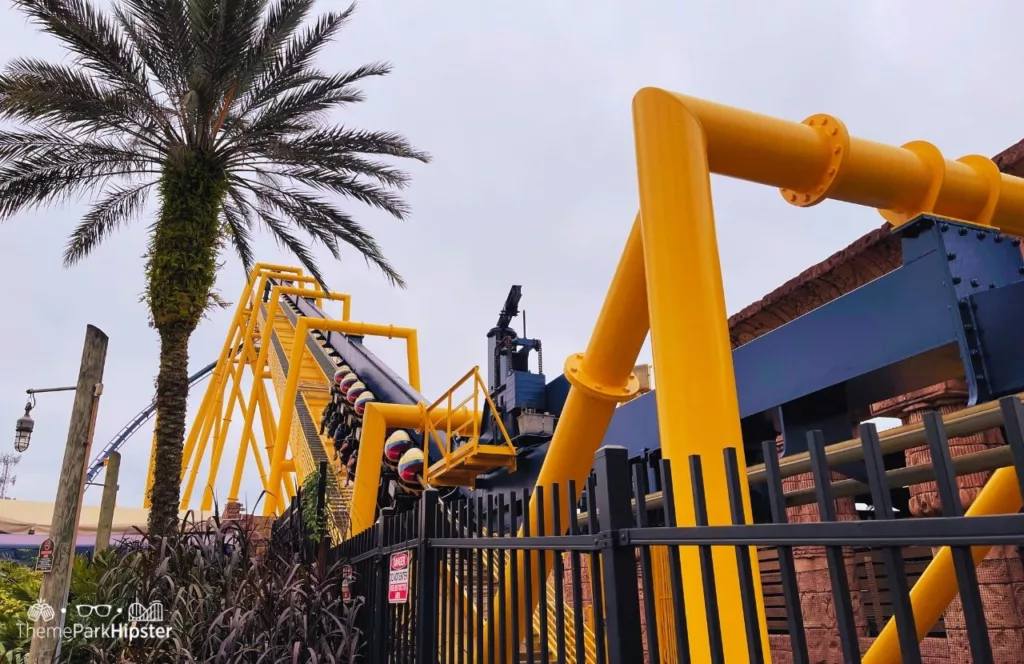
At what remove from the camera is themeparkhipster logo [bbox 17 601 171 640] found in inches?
198

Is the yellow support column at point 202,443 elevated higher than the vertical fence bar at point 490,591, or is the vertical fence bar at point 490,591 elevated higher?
the yellow support column at point 202,443

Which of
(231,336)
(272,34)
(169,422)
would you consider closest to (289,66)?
(272,34)

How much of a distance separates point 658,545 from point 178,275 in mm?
9644

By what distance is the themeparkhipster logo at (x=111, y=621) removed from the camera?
5027mm

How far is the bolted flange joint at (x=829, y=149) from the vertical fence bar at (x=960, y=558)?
103 inches

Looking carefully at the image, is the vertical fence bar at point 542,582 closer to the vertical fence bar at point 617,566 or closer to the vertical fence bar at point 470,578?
the vertical fence bar at point 617,566

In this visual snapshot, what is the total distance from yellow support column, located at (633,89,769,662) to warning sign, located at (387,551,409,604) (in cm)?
194

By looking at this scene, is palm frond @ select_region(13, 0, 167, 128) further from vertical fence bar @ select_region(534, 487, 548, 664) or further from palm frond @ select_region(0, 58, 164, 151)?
vertical fence bar @ select_region(534, 487, 548, 664)

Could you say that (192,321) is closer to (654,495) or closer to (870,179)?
(654,495)

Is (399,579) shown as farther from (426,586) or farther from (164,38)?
(164,38)

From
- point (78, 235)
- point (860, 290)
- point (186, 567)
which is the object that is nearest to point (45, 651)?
point (186, 567)

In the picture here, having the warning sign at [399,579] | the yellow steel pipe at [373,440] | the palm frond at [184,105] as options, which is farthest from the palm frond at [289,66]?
the warning sign at [399,579]

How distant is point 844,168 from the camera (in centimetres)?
364

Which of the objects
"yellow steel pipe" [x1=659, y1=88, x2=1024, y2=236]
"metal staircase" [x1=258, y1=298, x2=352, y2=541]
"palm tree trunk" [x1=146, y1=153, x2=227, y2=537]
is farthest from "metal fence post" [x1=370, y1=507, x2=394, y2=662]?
"metal staircase" [x1=258, y1=298, x2=352, y2=541]
